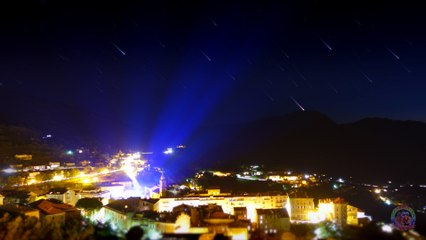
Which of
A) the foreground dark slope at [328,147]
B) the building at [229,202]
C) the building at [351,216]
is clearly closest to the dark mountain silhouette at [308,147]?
the foreground dark slope at [328,147]

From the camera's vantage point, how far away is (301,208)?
1755 cm

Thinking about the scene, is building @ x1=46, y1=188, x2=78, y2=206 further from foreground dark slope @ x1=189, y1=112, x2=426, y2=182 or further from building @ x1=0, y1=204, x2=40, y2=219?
foreground dark slope @ x1=189, y1=112, x2=426, y2=182

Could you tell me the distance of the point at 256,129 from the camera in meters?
94.5

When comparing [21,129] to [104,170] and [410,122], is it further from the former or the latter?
[410,122]

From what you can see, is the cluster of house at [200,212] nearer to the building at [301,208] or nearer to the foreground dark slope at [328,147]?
the building at [301,208]

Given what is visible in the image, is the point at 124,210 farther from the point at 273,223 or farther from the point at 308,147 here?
the point at 308,147

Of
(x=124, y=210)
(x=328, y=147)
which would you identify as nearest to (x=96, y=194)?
(x=124, y=210)

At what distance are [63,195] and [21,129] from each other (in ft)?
88.3

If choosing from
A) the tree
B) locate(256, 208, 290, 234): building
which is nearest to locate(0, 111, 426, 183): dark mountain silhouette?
the tree

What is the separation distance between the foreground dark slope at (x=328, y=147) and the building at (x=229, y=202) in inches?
1171

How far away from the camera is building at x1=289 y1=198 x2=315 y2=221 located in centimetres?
1744

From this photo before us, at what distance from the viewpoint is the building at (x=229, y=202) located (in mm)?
17500

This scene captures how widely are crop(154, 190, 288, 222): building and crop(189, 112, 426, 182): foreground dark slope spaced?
29749 millimetres

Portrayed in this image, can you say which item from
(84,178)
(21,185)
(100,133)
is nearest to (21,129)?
(84,178)
